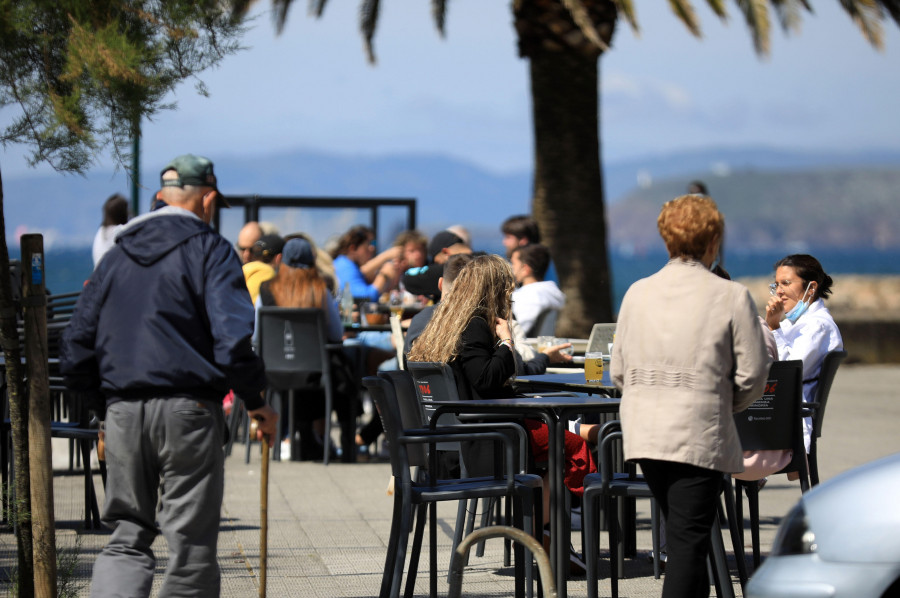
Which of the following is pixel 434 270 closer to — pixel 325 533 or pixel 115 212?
pixel 325 533

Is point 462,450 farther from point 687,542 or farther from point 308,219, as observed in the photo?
point 308,219

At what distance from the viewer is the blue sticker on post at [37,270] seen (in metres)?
4.80

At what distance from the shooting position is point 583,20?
45.7 ft

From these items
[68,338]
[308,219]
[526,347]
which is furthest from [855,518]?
[308,219]

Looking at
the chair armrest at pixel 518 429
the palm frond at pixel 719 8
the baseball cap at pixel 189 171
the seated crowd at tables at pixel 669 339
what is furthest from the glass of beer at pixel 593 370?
the palm frond at pixel 719 8

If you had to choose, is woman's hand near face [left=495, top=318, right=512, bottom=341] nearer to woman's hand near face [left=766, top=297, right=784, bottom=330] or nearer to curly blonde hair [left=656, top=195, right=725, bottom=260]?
woman's hand near face [left=766, top=297, right=784, bottom=330]

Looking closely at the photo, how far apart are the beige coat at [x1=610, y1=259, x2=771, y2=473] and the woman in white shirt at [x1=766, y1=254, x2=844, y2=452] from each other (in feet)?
7.11

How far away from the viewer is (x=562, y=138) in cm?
1504

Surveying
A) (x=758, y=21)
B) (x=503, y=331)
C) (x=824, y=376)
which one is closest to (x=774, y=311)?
(x=824, y=376)

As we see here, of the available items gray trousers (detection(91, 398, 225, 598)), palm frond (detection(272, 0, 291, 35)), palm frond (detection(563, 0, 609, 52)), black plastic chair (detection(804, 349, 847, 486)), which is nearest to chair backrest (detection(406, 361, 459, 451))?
gray trousers (detection(91, 398, 225, 598))

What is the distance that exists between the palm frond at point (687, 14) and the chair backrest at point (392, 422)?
33.0ft

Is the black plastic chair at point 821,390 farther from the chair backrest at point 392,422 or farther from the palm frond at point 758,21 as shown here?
the palm frond at point 758,21

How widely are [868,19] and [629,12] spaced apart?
10.1ft

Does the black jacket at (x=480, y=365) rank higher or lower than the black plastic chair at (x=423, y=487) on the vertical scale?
higher
